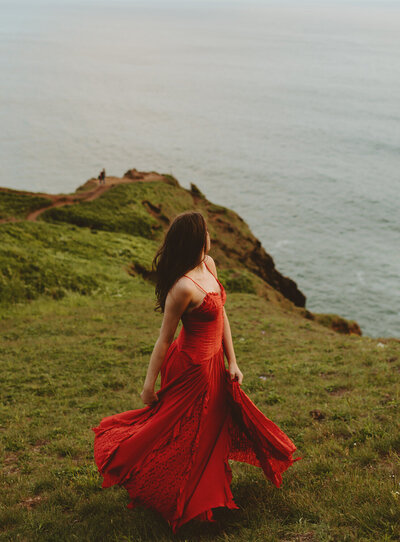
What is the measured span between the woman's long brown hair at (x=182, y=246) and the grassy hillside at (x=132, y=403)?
3073 millimetres

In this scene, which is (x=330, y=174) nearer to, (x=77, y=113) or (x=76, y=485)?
(x=77, y=113)

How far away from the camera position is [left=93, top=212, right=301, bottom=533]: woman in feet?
17.3

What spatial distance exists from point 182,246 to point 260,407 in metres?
6.64

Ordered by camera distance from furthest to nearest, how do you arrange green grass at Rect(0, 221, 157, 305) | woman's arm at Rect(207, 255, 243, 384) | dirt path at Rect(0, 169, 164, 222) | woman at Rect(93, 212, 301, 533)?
dirt path at Rect(0, 169, 164, 222), green grass at Rect(0, 221, 157, 305), woman's arm at Rect(207, 255, 243, 384), woman at Rect(93, 212, 301, 533)

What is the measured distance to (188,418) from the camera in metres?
5.54

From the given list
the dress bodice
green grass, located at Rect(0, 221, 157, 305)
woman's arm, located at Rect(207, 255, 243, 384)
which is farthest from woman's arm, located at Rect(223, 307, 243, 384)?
green grass, located at Rect(0, 221, 157, 305)

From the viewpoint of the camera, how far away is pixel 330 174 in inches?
4136

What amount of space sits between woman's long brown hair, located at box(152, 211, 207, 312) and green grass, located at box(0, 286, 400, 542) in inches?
119

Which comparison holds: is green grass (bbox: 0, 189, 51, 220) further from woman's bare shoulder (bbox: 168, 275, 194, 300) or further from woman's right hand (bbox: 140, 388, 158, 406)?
woman's bare shoulder (bbox: 168, 275, 194, 300)

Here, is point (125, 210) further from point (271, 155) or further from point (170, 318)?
point (271, 155)

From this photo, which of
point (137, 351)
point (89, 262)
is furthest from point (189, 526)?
point (89, 262)

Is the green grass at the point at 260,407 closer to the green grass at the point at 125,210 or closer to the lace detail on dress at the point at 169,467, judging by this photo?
the lace detail on dress at the point at 169,467

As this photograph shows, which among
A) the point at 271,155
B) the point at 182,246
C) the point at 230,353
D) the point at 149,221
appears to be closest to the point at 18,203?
the point at 149,221

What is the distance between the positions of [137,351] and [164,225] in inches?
1035
